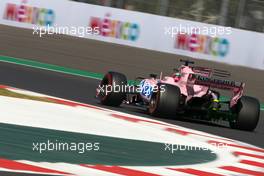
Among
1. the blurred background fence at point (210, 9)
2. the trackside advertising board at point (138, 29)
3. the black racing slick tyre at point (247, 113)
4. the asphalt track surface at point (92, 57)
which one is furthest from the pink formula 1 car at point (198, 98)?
the blurred background fence at point (210, 9)

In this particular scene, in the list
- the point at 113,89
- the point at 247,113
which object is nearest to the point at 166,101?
the point at 113,89

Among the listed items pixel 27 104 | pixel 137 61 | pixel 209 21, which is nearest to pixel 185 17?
pixel 209 21

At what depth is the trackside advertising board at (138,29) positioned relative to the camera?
19.7m

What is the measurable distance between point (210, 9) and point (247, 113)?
8.40 metres

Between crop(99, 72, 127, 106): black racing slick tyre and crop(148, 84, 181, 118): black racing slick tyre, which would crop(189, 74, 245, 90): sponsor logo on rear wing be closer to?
crop(148, 84, 181, 118): black racing slick tyre

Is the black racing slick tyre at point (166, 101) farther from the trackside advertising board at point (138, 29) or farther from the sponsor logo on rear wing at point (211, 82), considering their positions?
the trackside advertising board at point (138, 29)

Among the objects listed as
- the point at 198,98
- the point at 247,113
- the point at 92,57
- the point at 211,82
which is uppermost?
the point at 211,82

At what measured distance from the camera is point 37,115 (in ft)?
36.3

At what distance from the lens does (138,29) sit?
2020 cm

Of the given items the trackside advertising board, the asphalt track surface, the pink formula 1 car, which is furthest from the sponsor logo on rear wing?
the trackside advertising board

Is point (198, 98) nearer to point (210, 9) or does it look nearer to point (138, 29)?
point (138, 29)

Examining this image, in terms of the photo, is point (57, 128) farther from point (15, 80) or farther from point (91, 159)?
point (15, 80)

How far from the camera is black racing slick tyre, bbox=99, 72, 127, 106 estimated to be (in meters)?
13.4

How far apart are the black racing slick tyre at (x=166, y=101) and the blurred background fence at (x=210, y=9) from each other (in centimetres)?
810
